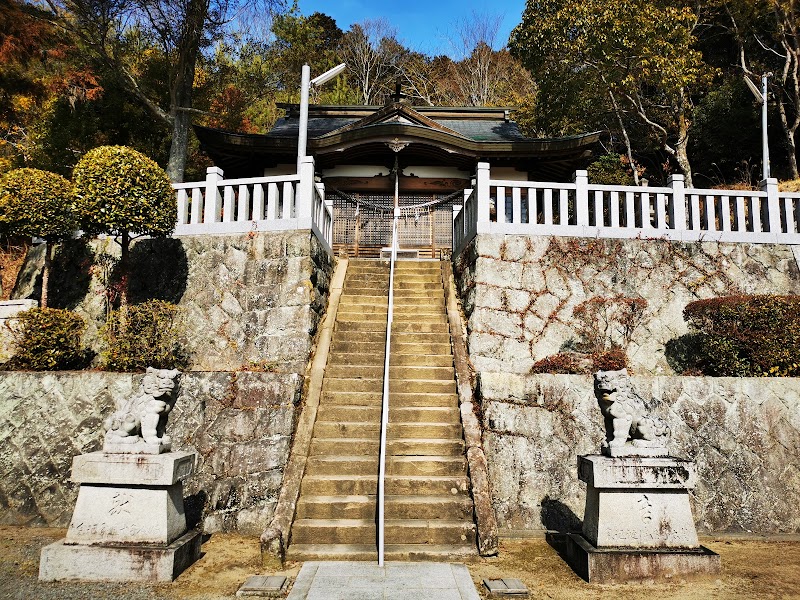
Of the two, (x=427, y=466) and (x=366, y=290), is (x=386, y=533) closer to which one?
(x=427, y=466)

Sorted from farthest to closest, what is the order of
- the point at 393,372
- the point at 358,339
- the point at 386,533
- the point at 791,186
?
the point at 791,186
the point at 358,339
the point at 393,372
the point at 386,533

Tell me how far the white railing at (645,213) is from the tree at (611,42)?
6.32m

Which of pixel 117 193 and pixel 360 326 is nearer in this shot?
pixel 117 193

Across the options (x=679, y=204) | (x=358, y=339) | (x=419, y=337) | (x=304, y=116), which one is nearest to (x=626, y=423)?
(x=419, y=337)

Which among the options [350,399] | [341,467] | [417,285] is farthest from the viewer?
[417,285]

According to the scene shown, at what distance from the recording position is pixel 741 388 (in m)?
6.70

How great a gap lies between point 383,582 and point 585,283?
19.3ft

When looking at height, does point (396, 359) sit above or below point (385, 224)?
below

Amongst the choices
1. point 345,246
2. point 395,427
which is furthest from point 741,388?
point 345,246

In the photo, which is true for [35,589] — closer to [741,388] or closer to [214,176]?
[214,176]

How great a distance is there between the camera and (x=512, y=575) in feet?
16.4

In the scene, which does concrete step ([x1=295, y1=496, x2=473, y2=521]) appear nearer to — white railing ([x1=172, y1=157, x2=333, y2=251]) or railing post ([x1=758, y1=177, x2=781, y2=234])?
white railing ([x1=172, y1=157, x2=333, y2=251])

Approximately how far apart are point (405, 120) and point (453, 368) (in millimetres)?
8433

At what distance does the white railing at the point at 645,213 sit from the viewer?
9.02 meters
